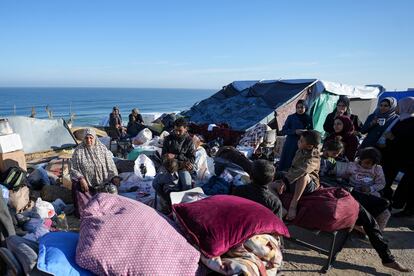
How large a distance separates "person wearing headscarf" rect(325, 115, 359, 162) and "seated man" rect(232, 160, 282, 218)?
2.79 meters

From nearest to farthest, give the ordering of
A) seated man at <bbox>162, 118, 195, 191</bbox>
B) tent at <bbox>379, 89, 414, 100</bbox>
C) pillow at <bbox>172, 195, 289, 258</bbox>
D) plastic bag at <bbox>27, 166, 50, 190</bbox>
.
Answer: pillow at <bbox>172, 195, 289, 258</bbox> < seated man at <bbox>162, 118, 195, 191</bbox> < plastic bag at <bbox>27, 166, 50, 190</bbox> < tent at <bbox>379, 89, 414, 100</bbox>

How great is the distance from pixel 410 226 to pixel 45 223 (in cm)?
482

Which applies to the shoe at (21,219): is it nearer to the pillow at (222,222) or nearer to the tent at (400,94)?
the pillow at (222,222)

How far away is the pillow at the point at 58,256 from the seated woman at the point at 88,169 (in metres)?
2.42

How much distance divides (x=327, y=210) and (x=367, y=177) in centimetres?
134

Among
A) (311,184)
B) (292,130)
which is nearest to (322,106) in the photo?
(292,130)

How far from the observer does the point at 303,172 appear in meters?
3.42

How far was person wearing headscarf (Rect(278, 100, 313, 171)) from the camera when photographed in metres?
5.64

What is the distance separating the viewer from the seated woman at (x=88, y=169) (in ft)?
14.7

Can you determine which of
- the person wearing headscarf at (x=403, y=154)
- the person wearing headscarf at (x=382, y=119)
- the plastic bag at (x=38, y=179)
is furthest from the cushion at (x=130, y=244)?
the person wearing headscarf at (x=382, y=119)

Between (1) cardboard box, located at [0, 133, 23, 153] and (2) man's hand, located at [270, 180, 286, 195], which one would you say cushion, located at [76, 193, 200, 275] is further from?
(1) cardboard box, located at [0, 133, 23, 153]

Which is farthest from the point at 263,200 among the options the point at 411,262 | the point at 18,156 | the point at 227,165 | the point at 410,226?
the point at 18,156

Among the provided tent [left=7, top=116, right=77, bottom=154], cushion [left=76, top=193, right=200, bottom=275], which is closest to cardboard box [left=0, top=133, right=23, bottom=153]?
tent [left=7, top=116, right=77, bottom=154]

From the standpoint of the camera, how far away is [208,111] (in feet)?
39.9
